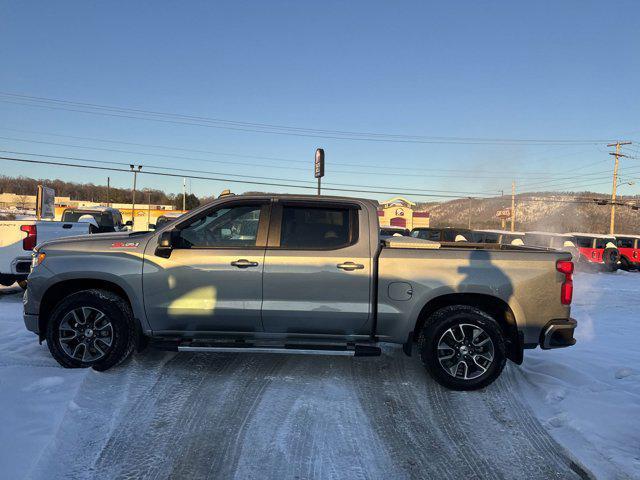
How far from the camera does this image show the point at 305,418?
3.61 m

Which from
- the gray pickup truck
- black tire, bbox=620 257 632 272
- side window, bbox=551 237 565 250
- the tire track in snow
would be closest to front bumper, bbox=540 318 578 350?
the gray pickup truck

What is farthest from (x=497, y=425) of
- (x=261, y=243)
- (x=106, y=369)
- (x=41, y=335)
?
(x=41, y=335)

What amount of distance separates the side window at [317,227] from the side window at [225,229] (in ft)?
1.09

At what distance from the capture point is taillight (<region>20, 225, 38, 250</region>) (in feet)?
27.1

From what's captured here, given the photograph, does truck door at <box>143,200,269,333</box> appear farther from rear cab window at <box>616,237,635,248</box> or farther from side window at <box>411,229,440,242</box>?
rear cab window at <box>616,237,635,248</box>

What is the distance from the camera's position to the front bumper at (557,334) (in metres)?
4.17

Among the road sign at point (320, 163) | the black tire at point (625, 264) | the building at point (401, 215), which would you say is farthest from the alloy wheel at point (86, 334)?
the building at point (401, 215)

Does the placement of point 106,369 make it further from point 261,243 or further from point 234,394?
point 261,243

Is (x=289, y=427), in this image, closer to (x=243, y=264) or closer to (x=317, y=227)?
(x=243, y=264)

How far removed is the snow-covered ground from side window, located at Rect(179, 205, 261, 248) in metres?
1.42

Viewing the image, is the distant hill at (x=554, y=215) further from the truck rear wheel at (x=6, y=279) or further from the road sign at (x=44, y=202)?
the truck rear wheel at (x=6, y=279)

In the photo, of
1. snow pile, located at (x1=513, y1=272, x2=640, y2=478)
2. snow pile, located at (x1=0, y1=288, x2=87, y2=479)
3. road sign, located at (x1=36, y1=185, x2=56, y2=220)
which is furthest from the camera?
road sign, located at (x1=36, y1=185, x2=56, y2=220)

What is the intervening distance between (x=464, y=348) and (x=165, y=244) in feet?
10.4

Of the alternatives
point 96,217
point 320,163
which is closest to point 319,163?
point 320,163
